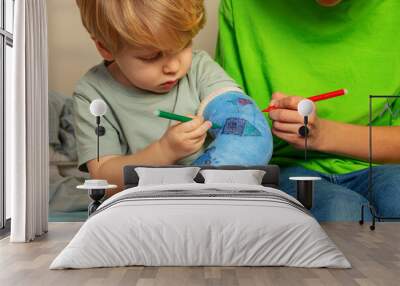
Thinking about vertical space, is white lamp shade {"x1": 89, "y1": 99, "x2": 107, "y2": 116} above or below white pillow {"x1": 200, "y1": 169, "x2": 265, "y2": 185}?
above

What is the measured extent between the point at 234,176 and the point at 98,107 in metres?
1.33

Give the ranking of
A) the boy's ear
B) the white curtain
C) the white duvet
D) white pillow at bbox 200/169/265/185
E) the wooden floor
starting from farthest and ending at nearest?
the boy's ear < white pillow at bbox 200/169/265/185 < the white curtain < the white duvet < the wooden floor

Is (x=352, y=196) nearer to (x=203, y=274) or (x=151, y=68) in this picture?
(x=151, y=68)

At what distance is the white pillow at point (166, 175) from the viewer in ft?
17.1

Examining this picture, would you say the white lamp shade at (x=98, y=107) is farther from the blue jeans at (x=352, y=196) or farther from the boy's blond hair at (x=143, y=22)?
the blue jeans at (x=352, y=196)

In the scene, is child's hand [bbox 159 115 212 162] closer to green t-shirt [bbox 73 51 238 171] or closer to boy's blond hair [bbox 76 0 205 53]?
green t-shirt [bbox 73 51 238 171]

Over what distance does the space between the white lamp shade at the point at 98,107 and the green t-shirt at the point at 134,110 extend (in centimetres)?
13

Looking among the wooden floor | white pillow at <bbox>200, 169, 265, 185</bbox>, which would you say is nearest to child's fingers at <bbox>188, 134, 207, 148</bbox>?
white pillow at <bbox>200, 169, 265, 185</bbox>

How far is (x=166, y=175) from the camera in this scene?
5254 millimetres

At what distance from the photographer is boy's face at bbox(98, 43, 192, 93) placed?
5.54 meters

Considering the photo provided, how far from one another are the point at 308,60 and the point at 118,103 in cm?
173

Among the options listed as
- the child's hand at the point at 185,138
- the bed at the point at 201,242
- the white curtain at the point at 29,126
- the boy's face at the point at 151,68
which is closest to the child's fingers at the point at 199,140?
the child's hand at the point at 185,138

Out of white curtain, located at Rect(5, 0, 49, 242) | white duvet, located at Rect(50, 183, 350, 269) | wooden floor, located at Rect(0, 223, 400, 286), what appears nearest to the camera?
wooden floor, located at Rect(0, 223, 400, 286)

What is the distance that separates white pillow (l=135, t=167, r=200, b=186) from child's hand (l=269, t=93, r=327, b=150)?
88 centimetres
